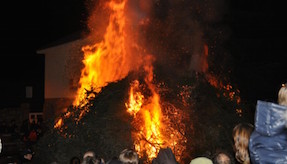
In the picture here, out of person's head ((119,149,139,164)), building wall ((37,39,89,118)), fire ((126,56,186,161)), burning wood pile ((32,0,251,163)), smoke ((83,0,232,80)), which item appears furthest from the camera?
building wall ((37,39,89,118))

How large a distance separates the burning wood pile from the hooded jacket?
7.52 metres

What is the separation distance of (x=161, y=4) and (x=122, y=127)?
5.90 meters

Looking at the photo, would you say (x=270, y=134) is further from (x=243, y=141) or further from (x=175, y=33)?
(x=175, y=33)

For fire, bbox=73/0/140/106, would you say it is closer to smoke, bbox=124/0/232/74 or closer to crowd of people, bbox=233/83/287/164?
smoke, bbox=124/0/232/74

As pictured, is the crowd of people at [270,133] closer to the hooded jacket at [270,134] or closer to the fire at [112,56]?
the hooded jacket at [270,134]

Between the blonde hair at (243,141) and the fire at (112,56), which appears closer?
the blonde hair at (243,141)

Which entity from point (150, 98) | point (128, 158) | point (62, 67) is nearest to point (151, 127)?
point (150, 98)

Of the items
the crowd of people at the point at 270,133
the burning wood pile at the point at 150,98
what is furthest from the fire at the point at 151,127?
the crowd of people at the point at 270,133

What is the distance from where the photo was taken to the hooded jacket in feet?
12.3

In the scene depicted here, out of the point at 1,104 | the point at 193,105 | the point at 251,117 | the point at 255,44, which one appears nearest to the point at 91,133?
the point at 193,105

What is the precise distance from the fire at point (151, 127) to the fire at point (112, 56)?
97.3 inches

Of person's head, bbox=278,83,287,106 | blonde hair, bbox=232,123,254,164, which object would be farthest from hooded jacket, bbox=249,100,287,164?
blonde hair, bbox=232,123,254,164

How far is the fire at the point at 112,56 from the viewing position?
1548cm

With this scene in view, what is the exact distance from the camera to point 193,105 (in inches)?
495
